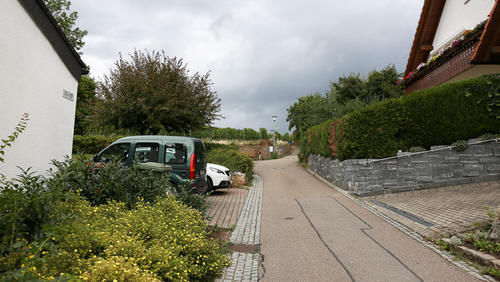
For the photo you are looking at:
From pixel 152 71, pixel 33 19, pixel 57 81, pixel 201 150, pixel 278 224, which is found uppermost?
pixel 152 71

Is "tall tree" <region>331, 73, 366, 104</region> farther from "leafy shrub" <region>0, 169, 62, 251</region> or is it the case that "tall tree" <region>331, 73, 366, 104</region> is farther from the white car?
"leafy shrub" <region>0, 169, 62, 251</region>

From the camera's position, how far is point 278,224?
22.3 ft

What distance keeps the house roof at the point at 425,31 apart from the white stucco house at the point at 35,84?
16.8 meters

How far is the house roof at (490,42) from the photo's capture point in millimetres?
7582

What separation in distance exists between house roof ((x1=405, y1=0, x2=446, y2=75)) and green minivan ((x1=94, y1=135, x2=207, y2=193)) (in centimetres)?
1472

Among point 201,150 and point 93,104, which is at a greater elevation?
point 93,104

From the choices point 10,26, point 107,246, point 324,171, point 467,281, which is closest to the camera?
point 107,246

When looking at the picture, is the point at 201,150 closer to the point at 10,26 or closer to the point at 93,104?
the point at 10,26

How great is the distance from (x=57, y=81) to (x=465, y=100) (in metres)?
11.8

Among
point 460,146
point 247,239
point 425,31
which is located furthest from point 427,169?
point 425,31

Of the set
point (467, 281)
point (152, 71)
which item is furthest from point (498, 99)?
point (152, 71)

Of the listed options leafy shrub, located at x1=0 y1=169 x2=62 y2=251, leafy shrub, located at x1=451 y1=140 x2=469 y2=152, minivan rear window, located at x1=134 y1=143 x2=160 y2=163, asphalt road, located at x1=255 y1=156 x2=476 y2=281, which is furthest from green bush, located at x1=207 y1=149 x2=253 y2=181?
leafy shrub, located at x1=0 y1=169 x2=62 y2=251

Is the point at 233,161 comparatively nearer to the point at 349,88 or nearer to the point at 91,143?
the point at 91,143

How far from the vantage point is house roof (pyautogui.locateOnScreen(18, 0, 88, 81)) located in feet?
15.2
